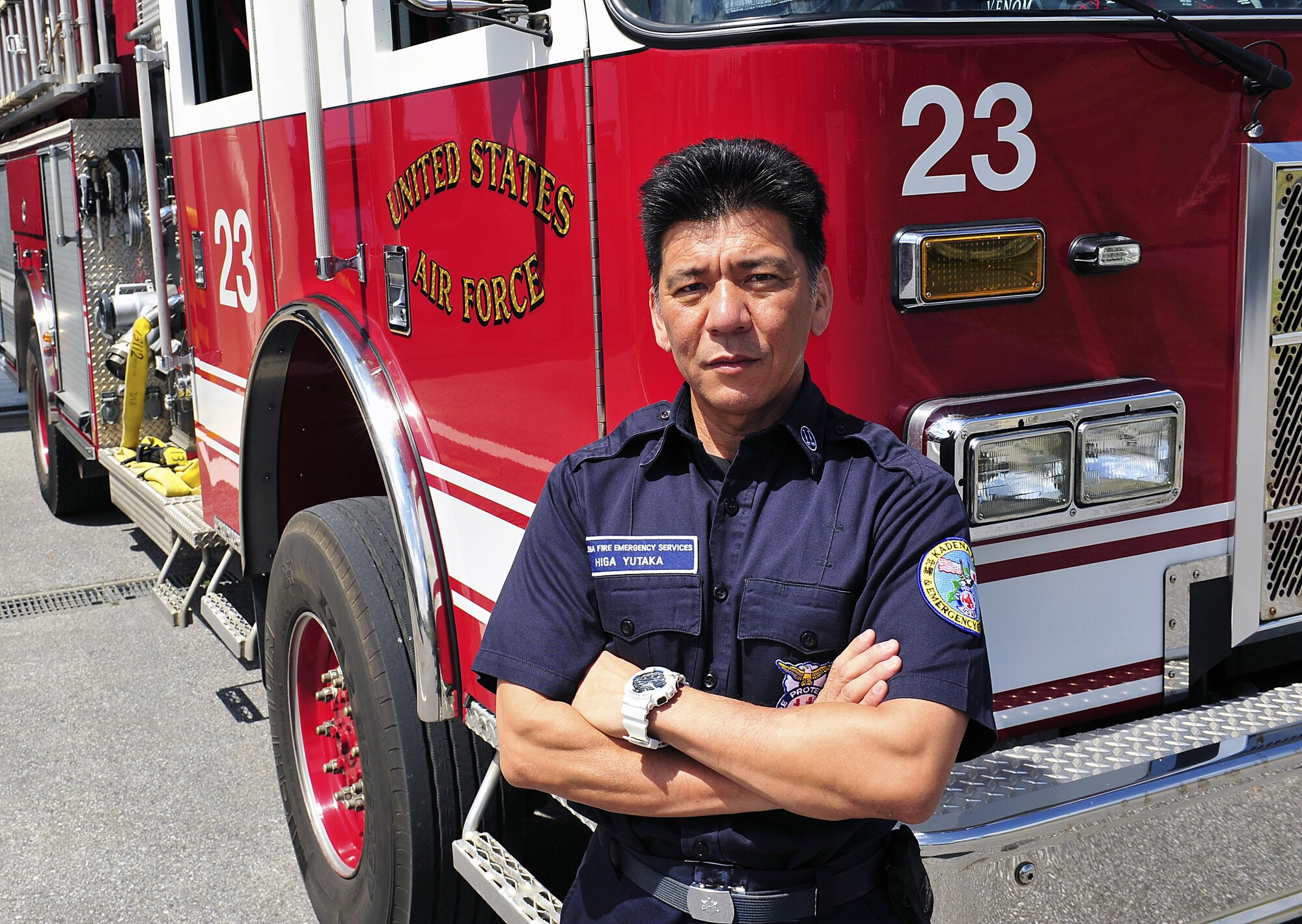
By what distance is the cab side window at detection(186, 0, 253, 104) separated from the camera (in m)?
3.56

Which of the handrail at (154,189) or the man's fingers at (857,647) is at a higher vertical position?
the handrail at (154,189)

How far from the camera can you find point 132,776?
3953 mm

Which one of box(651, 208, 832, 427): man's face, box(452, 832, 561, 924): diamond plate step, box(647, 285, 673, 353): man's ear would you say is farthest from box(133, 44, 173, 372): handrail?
box(651, 208, 832, 427): man's face

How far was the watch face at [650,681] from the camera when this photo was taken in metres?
1.49

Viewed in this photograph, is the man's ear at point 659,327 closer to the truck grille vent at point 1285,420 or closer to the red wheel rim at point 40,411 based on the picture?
the truck grille vent at point 1285,420

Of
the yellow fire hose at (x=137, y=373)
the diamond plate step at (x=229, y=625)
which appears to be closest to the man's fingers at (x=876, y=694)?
the diamond plate step at (x=229, y=625)

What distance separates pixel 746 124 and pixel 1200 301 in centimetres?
85

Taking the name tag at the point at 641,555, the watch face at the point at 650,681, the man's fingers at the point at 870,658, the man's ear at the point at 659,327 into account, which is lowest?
A: the watch face at the point at 650,681

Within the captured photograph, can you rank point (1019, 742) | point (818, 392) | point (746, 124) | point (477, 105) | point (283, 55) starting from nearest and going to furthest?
point (818, 392) < point (746, 124) < point (1019, 742) < point (477, 105) < point (283, 55)

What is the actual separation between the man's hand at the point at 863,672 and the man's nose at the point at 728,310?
393 mm

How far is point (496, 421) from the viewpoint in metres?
2.37

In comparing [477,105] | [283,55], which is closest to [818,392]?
[477,105]

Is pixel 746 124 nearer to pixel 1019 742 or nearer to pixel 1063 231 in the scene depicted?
pixel 1063 231

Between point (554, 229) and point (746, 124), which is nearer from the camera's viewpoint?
point (746, 124)
